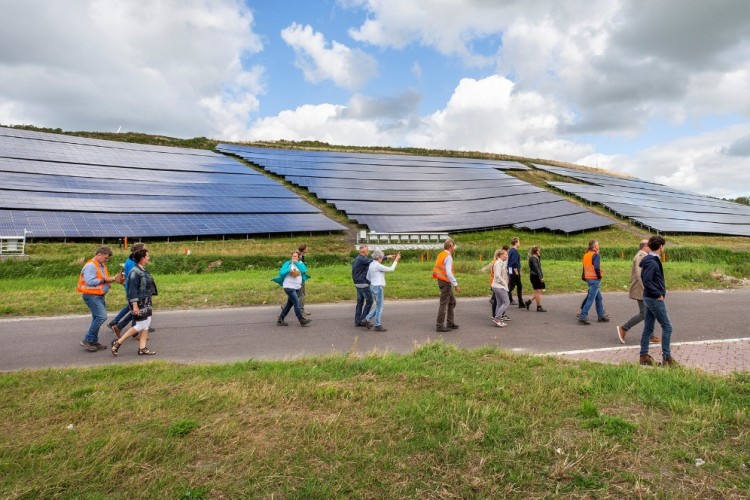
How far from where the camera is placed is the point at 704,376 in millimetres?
5488

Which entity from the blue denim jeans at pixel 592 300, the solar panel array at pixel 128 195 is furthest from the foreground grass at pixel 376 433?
the solar panel array at pixel 128 195

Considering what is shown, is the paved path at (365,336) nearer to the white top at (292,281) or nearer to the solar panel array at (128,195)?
the white top at (292,281)

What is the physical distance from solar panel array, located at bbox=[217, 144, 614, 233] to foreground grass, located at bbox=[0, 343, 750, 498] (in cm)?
2111

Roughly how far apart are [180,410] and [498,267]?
759cm

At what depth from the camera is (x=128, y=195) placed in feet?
85.1

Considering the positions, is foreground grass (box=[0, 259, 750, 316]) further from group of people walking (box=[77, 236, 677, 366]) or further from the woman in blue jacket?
the woman in blue jacket

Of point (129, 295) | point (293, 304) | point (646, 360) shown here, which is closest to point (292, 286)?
point (293, 304)

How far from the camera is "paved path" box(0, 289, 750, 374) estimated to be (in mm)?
7219

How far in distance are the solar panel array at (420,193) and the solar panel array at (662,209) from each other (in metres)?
3.40

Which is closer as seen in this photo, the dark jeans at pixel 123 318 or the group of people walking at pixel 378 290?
the group of people walking at pixel 378 290

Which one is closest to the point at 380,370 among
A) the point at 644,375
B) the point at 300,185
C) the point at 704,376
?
the point at 644,375

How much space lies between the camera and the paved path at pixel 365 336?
7.22 meters

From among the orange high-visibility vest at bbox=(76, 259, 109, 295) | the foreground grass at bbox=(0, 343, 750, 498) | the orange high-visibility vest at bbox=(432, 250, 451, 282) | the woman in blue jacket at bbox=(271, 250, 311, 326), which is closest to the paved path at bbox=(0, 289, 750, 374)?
the woman in blue jacket at bbox=(271, 250, 311, 326)

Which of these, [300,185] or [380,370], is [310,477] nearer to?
[380,370]
